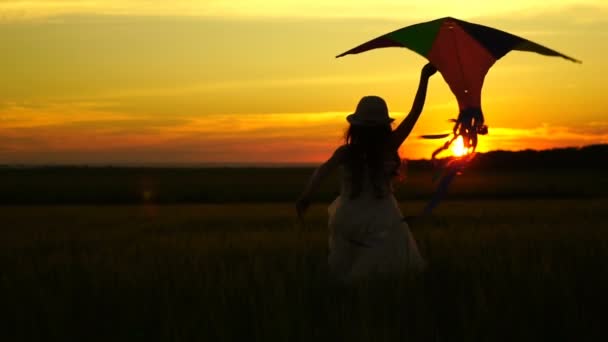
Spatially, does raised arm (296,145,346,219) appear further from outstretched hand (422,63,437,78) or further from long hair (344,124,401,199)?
outstretched hand (422,63,437,78)

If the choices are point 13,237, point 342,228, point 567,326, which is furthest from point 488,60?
point 13,237

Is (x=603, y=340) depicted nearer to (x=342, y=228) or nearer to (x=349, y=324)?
(x=349, y=324)

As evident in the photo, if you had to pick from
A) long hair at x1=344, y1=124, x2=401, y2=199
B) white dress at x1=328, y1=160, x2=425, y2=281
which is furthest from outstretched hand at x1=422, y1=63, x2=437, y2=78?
white dress at x1=328, y1=160, x2=425, y2=281

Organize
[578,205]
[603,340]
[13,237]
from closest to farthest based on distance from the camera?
[603,340]
[13,237]
[578,205]

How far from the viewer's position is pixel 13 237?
12094mm

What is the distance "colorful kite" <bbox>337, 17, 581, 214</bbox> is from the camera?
18.2 ft

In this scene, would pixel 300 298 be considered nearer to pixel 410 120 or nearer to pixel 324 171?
pixel 324 171

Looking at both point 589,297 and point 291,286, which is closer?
point 589,297

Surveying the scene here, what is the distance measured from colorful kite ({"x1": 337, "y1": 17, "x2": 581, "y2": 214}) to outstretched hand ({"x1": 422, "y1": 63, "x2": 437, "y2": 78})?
85mm

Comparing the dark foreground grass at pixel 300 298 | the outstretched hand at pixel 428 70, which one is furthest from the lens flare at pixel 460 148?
the dark foreground grass at pixel 300 298

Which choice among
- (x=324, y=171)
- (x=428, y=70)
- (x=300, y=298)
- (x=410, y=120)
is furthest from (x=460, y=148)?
(x=300, y=298)

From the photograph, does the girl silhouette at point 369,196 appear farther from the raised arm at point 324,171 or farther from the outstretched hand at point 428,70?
the outstretched hand at point 428,70

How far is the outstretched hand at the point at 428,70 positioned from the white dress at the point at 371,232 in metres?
0.82

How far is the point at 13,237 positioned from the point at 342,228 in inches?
310
